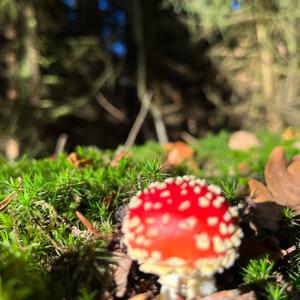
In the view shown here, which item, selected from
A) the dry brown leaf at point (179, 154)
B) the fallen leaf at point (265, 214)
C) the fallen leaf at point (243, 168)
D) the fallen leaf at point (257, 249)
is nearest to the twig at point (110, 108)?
the dry brown leaf at point (179, 154)

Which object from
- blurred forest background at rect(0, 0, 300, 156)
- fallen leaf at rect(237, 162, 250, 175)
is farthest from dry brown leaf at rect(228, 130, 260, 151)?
blurred forest background at rect(0, 0, 300, 156)

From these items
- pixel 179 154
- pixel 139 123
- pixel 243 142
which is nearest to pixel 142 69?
pixel 139 123

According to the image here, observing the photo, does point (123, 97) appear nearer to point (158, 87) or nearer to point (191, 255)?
point (158, 87)

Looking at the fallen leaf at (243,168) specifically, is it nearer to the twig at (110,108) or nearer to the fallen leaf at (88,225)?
the fallen leaf at (88,225)

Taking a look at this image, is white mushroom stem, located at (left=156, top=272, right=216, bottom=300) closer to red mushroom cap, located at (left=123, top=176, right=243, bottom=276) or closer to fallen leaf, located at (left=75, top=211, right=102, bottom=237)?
red mushroom cap, located at (left=123, top=176, right=243, bottom=276)

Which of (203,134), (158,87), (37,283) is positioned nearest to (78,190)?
(37,283)

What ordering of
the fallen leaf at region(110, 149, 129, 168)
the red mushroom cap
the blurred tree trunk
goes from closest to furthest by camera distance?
the red mushroom cap → the fallen leaf at region(110, 149, 129, 168) → the blurred tree trunk

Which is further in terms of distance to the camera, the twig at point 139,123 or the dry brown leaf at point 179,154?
the twig at point 139,123
